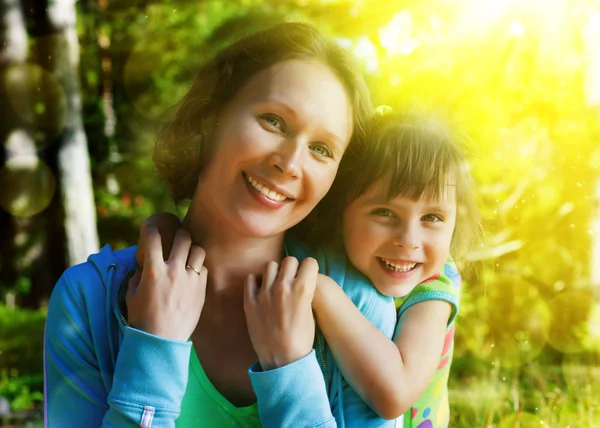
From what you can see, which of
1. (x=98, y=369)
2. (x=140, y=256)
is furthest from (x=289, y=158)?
(x=98, y=369)

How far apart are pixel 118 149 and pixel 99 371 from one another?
2.69 meters

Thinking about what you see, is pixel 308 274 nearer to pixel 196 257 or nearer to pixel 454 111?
pixel 196 257

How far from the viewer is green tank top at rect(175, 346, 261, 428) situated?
0.80 m

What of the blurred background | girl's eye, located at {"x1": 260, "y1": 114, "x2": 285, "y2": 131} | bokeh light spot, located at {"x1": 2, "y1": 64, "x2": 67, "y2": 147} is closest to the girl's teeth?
girl's eye, located at {"x1": 260, "y1": 114, "x2": 285, "y2": 131}

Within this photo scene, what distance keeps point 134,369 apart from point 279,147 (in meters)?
0.30

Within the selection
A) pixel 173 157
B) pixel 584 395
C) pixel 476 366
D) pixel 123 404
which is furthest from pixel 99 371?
pixel 476 366

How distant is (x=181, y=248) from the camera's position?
81 cm

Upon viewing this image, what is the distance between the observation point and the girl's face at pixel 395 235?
0.84 m

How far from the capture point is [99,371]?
804 mm

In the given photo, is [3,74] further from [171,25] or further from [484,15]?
[484,15]

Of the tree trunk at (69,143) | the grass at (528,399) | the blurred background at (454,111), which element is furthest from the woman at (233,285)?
the tree trunk at (69,143)

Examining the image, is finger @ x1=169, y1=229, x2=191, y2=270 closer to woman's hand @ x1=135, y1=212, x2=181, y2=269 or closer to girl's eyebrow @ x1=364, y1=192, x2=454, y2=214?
woman's hand @ x1=135, y1=212, x2=181, y2=269

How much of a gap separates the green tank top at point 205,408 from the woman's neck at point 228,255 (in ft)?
0.32

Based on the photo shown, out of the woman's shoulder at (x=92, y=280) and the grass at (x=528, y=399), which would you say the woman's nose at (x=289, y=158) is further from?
the grass at (x=528, y=399)
